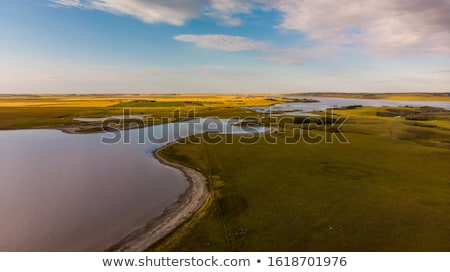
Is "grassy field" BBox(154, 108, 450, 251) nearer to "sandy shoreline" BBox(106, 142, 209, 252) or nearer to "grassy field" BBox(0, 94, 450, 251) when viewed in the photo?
"grassy field" BBox(0, 94, 450, 251)

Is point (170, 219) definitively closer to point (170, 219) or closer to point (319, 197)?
point (170, 219)

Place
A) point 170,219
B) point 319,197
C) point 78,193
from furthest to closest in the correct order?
point 78,193 → point 319,197 → point 170,219

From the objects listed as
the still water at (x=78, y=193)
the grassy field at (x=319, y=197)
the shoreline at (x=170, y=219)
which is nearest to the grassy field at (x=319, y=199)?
the grassy field at (x=319, y=197)

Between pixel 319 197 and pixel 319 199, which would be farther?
pixel 319 197

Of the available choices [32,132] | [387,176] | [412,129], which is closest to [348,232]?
[387,176]

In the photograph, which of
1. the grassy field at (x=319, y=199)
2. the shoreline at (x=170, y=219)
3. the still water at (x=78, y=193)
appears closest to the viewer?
the shoreline at (x=170, y=219)

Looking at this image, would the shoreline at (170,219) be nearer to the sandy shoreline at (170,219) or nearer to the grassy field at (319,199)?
the sandy shoreline at (170,219)

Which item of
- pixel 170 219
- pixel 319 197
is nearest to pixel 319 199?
pixel 319 197
